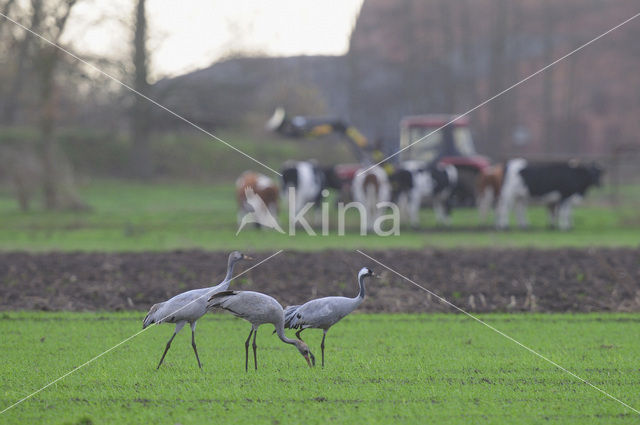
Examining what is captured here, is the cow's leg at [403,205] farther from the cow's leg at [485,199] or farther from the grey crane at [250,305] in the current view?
the grey crane at [250,305]

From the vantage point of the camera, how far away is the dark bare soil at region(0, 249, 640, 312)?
13.0 meters

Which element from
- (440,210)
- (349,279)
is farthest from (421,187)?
(349,279)

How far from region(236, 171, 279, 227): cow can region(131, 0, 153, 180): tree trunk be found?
1647 cm

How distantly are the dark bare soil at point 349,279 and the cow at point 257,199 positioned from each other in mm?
9134

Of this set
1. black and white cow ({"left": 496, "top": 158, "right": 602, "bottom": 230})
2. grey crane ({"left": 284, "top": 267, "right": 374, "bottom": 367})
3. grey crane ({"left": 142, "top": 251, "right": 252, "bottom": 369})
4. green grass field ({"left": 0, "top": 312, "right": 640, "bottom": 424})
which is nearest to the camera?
green grass field ({"left": 0, "top": 312, "right": 640, "bottom": 424})

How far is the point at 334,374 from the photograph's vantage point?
8.55 metres

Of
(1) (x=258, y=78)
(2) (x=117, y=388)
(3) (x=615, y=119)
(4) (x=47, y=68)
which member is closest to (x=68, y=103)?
(4) (x=47, y=68)

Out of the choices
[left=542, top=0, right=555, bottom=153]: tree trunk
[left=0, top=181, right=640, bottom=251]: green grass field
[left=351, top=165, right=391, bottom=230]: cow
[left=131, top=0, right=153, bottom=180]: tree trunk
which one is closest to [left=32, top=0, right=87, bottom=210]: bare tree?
[left=0, top=181, right=640, bottom=251]: green grass field

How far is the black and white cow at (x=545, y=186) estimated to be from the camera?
1101 inches

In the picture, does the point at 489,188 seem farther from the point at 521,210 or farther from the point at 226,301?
the point at 226,301

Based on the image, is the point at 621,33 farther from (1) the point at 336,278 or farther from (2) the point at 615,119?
(1) the point at 336,278

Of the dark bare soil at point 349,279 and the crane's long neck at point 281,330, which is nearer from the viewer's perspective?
the crane's long neck at point 281,330

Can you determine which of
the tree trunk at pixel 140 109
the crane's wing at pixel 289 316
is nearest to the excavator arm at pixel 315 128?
the tree trunk at pixel 140 109

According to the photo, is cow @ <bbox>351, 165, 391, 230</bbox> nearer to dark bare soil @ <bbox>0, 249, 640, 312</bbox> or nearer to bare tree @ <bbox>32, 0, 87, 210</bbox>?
dark bare soil @ <bbox>0, 249, 640, 312</bbox>
